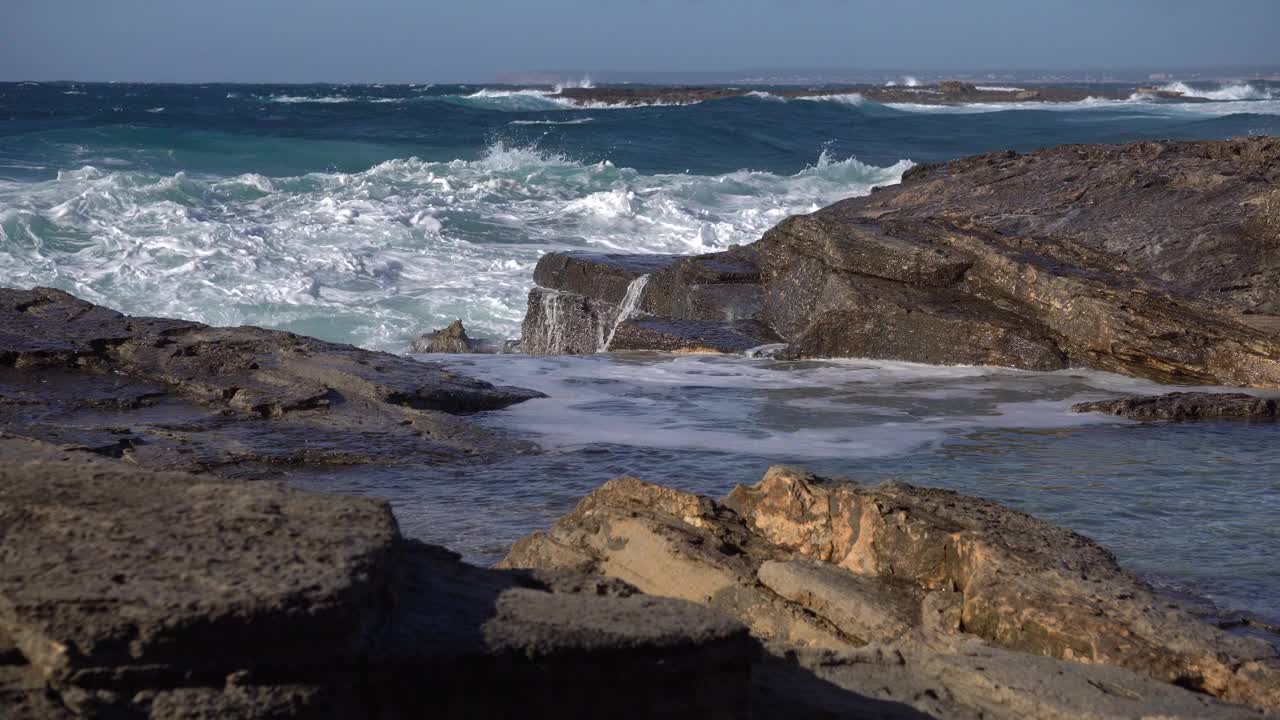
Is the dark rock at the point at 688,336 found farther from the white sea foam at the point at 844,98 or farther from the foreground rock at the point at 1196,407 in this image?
the white sea foam at the point at 844,98

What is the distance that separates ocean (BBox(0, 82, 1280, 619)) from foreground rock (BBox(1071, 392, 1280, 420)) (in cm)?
16

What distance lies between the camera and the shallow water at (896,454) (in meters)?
4.32

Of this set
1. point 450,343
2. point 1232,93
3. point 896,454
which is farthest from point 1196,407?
point 1232,93

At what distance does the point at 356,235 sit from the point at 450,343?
21.6 feet

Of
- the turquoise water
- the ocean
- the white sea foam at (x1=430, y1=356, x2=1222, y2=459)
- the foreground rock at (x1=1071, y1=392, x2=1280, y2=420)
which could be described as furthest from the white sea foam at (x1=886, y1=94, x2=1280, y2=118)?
the foreground rock at (x1=1071, y1=392, x2=1280, y2=420)

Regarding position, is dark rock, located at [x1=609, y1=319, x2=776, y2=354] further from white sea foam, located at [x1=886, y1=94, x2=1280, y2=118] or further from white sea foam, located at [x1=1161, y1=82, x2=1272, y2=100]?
white sea foam, located at [x1=1161, y1=82, x2=1272, y2=100]

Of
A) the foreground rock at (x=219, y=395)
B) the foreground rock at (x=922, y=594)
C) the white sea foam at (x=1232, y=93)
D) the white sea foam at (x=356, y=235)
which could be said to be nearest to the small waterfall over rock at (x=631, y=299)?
the white sea foam at (x=356, y=235)

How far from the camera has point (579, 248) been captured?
16531 millimetres

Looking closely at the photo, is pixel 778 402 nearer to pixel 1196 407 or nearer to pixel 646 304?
pixel 1196 407

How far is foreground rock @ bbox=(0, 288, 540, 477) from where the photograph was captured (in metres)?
5.11

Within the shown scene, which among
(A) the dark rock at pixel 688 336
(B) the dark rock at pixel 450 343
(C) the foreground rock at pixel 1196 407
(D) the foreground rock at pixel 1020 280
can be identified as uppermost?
(D) the foreground rock at pixel 1020 280

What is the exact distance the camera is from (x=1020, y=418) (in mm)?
6398

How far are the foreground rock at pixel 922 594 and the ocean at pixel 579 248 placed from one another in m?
0.81

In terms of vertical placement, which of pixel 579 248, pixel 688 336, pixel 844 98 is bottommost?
pixel 579 248
